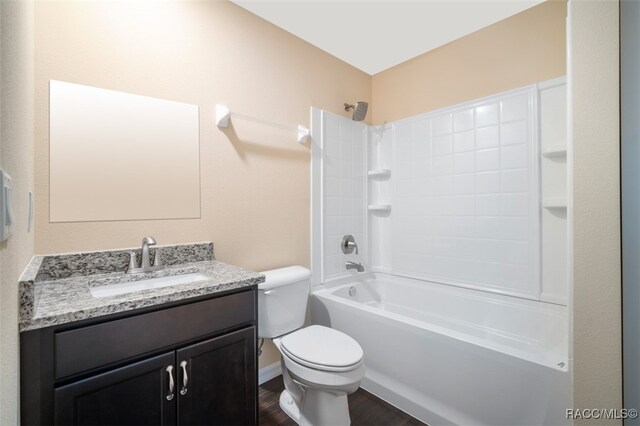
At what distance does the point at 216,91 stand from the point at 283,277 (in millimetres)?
1239

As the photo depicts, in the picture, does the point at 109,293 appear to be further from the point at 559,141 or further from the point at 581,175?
the point at 559,141

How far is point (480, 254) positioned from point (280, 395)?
176 cm

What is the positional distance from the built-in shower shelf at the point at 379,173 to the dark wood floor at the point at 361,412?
5.87 ft

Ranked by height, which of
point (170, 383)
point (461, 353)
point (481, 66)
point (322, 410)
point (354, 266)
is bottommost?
point (322, 410)

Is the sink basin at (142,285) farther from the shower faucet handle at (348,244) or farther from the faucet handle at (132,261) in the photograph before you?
the shower faucet handle at (348,244)

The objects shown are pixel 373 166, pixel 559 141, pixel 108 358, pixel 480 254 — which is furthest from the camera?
pixel 373 166

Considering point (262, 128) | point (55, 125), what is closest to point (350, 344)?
point (262, 128)

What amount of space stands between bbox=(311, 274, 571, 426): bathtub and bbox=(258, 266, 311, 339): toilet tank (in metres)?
0.36

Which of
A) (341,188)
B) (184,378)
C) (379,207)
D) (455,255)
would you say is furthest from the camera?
(379,207)

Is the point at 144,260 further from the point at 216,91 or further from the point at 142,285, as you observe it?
the point at 216,91

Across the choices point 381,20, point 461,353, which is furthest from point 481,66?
point 461,353

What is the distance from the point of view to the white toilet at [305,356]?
1.38 metres

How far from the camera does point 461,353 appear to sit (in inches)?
58.6

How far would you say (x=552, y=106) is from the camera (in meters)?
1.85
